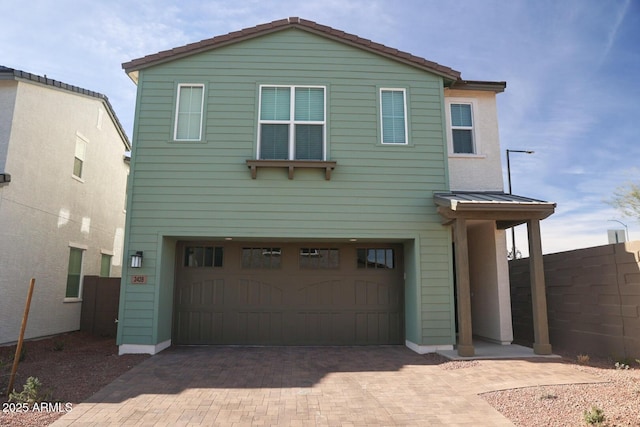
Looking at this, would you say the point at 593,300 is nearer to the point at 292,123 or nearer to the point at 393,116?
the point at 393,116

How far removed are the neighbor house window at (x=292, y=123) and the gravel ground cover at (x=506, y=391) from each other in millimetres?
4752

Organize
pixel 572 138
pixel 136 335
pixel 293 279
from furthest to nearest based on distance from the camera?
1. pixel 572 138
2. pixel 293 279
3. pixel 136 335

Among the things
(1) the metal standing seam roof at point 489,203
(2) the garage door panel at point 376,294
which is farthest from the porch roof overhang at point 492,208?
(2) the garage door panel at point 376,294

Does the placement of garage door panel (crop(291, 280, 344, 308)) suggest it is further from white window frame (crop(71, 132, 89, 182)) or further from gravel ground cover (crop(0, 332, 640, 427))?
white window frame (crop(71, 132, 89, 182))

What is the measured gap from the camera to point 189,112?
356 inches

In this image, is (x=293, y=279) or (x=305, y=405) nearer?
(x=305, y=405)

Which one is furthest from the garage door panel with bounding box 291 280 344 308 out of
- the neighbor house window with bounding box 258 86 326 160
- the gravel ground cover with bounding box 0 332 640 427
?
the neighbor house window with bounding box 258 86 326 160

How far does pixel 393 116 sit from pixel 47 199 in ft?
28.7

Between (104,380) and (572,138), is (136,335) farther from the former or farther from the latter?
(572,138)

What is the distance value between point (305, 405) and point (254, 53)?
7.21 m

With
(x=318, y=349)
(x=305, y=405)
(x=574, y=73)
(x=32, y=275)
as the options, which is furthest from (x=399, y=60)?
(x=32, y=275)

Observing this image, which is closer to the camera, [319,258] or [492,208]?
[492,208]

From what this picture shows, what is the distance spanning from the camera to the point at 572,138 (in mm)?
14398

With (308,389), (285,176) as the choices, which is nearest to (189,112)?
(285,176)
